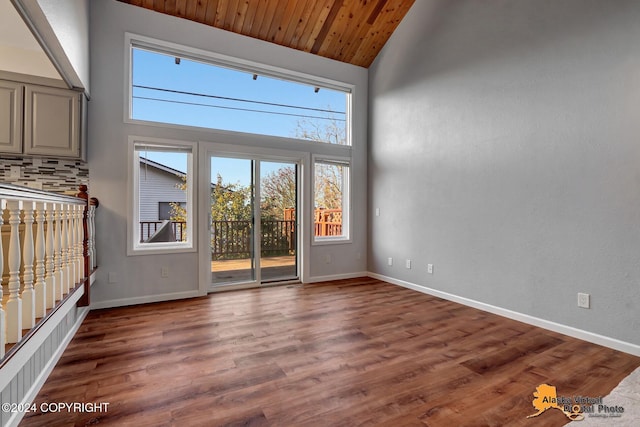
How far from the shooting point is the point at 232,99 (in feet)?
14.6

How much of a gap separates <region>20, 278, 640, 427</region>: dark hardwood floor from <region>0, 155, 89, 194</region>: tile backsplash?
56.8 inches

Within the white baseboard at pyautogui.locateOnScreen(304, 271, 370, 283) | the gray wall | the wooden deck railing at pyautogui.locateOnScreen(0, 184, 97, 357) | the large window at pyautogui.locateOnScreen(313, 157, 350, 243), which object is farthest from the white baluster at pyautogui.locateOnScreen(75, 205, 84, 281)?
the gray wall

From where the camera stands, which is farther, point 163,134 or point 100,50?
point 163,134

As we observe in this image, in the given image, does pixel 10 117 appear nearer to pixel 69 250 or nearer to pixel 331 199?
pixel 69 250

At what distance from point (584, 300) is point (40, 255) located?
4.17 m

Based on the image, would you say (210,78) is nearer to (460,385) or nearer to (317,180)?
(317,180)

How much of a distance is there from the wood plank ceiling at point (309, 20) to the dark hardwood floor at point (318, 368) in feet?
12.0

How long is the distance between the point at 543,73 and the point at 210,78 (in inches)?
154

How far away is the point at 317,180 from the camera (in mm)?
5109

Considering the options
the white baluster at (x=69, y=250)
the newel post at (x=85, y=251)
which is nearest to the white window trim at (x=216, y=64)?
the newel post at (x=85, y=251)

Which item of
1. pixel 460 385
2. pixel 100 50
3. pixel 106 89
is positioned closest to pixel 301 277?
pixel 460 385

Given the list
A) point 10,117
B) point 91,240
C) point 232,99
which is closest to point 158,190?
point 91,240

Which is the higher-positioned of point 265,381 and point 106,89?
point 106,89

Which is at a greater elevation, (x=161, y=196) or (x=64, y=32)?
(x=64, y=32)
